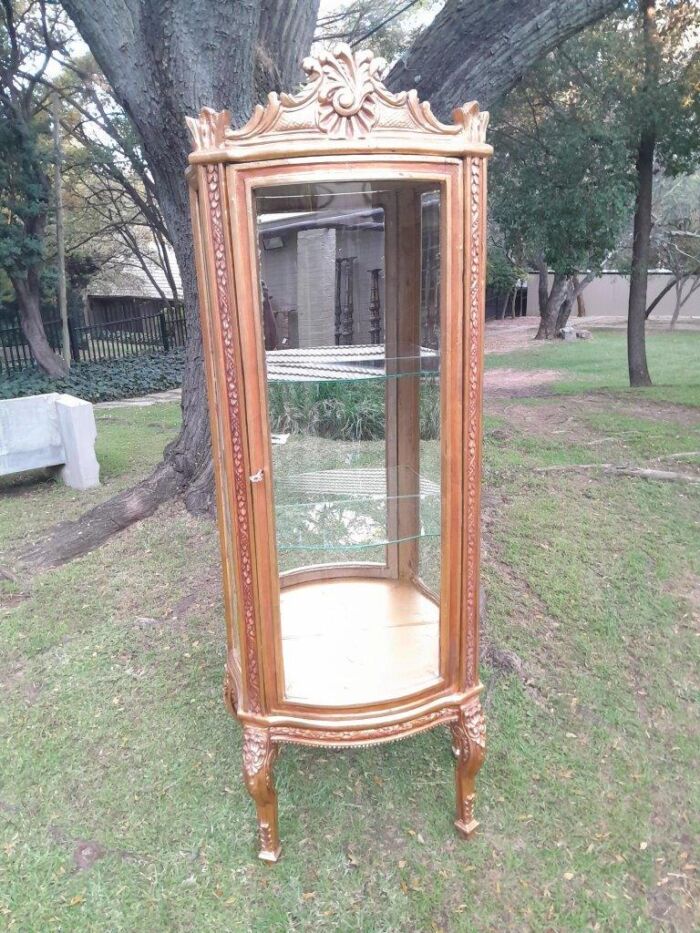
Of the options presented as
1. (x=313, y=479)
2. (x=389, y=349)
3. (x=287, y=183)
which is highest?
(x=287, y=183)

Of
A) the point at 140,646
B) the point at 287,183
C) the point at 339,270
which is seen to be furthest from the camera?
the point at 140,646

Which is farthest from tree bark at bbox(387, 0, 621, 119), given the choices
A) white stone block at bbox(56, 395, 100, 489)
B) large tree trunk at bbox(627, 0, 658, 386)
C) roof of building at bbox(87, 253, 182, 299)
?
roof of building at bbox(87, 253, 182, 299)

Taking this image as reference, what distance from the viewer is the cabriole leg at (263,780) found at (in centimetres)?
191

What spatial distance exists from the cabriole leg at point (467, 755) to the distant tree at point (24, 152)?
9.96 meters

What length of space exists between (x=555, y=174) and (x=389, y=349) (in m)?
5.82

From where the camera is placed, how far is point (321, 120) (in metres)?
1.51

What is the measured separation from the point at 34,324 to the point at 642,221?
9096 millimetres

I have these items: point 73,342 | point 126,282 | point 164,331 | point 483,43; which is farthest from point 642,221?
point 126,282

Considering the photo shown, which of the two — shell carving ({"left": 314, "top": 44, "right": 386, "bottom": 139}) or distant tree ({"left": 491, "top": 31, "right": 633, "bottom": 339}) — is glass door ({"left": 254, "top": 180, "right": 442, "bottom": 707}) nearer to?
shell carving ({"left": 314, "top": 44, "right": 386, "bottom": 139})

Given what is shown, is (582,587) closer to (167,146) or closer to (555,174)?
(167,146)

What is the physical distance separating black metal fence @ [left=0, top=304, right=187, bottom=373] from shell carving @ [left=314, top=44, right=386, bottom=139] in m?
10.6

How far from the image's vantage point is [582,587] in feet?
11.0

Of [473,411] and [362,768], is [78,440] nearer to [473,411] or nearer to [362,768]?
[362,768]

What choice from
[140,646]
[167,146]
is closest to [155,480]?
[140,646]
